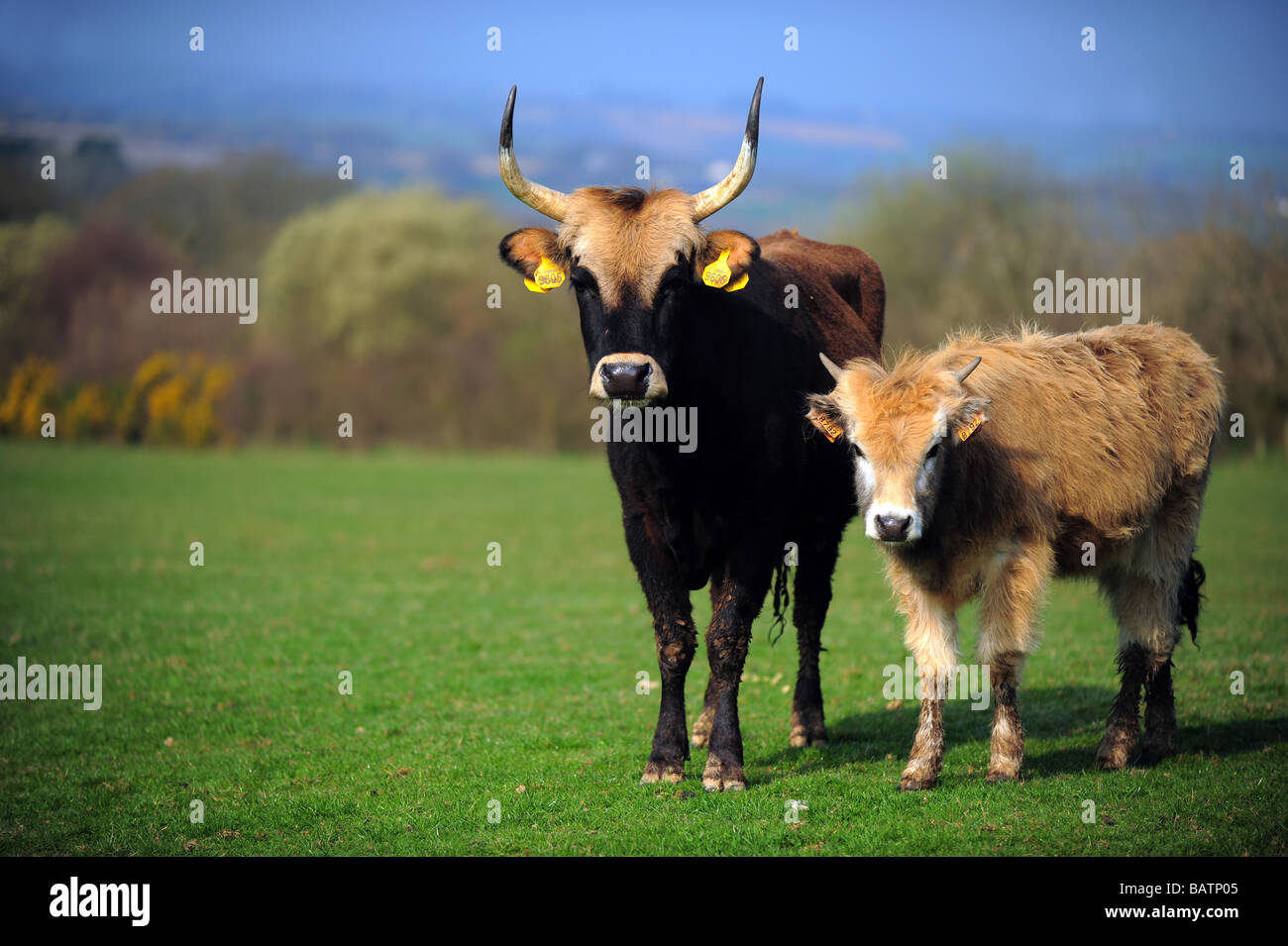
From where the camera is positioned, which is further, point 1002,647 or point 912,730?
point 912,730

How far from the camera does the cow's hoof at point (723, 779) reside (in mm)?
7348

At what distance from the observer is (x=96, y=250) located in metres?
56.8

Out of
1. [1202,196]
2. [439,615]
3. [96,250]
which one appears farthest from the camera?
[96,250]

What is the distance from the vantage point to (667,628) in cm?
773

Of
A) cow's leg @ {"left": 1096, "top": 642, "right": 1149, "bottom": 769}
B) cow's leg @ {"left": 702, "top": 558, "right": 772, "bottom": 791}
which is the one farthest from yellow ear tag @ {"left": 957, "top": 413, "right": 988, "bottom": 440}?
cow's leg @ {"left": 1096, "top": 642, "right": 1149, "bottom": 769}

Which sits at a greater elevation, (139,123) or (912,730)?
(139,123)

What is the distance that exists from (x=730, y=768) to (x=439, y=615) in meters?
7.69

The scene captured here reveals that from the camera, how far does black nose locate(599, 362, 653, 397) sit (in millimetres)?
6570

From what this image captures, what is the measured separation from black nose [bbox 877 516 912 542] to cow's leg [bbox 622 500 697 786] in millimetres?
1657

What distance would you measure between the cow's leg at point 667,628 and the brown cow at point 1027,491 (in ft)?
4.35
